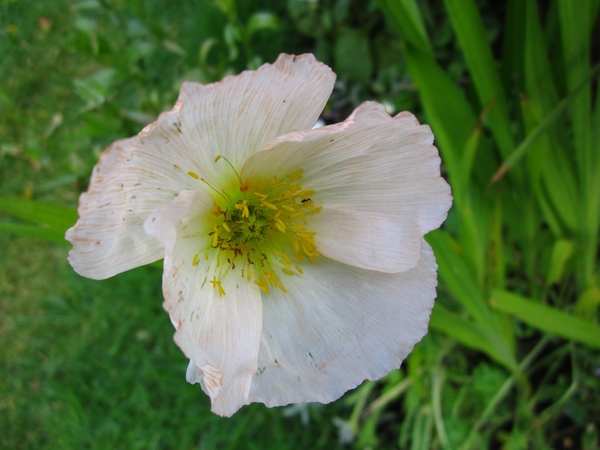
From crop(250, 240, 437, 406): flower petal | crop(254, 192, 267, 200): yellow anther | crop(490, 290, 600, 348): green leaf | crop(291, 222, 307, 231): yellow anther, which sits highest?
crop(254, 192, 267, 200): yellow anther

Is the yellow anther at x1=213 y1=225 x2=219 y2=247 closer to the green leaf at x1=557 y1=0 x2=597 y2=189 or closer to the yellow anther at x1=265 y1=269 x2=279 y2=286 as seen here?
the yellow anther at x1=265 y1=269 x2=279 y2=286

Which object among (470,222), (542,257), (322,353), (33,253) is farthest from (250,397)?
(33,253)

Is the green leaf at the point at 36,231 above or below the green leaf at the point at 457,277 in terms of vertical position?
above

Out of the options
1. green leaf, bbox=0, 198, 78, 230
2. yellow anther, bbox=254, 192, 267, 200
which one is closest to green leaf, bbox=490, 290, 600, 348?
yellow anther, bbox=254, 192, 267, 200

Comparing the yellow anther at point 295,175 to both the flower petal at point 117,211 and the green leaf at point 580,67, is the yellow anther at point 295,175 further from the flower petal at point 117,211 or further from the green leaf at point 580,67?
the green leaf at point 580,67

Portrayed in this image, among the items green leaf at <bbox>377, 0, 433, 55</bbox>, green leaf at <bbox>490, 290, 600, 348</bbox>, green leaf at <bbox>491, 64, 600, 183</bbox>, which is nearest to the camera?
green leaf at <bbox>377, 0, 433, 55</bbox>

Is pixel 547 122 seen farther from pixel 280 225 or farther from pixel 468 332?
pixel 280 225

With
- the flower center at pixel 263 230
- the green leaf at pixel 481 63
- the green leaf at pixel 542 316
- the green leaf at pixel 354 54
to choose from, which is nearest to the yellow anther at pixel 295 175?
the flower center at pixel 263 230
